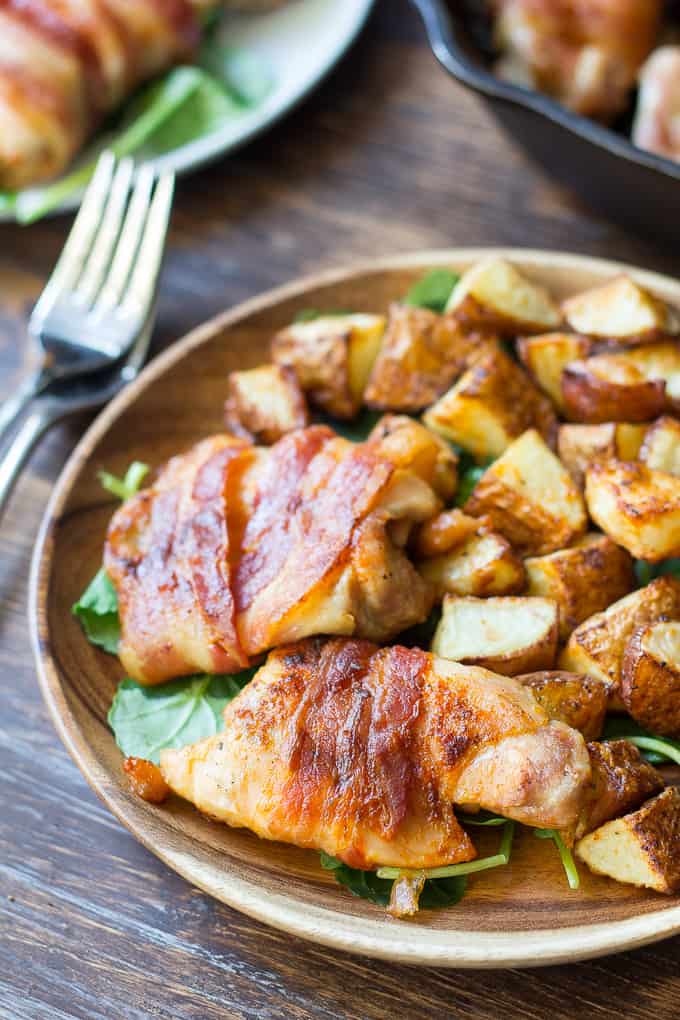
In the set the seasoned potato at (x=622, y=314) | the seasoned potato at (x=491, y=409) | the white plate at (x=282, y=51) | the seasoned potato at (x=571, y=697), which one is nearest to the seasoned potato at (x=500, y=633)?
the seasoned potato at (x=571, y=697)

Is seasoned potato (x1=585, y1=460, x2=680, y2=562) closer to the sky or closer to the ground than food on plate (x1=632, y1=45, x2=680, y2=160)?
closer to the ground

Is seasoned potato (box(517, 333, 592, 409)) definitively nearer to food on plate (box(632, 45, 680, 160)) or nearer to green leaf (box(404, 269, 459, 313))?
green leaf (box(404, 269, 459, 313))

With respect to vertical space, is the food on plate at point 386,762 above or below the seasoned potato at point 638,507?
below

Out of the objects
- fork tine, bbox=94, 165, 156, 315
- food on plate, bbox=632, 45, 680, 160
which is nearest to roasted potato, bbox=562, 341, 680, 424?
food on plate, bbox=632, 45, 680, 160

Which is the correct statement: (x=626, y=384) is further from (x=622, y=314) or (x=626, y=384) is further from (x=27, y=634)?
(x=27, y=634)

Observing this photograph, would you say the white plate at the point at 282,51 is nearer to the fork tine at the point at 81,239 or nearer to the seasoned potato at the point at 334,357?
the fork tine at the point at 81,239
